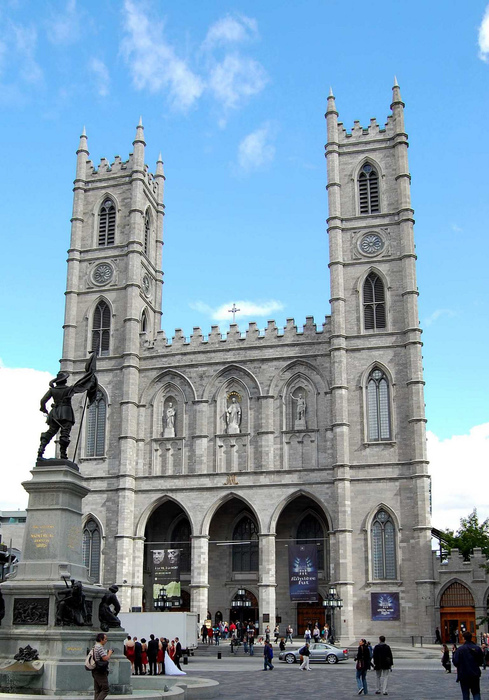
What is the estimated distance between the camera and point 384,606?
136ft

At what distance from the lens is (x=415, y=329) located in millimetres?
→ 45062

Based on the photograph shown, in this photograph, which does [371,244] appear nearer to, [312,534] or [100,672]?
[312,534]

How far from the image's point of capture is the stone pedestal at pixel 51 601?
1473cm

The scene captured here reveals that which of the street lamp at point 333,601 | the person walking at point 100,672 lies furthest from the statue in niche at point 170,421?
the person walking at point 100,672

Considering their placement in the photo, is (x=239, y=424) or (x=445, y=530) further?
(x=445, y=530)

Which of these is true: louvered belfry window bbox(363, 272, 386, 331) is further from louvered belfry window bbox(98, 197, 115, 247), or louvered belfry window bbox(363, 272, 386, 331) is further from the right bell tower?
louvered belfry window bbox(98, 197, 115, 247)

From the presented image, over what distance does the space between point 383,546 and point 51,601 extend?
96.4ft

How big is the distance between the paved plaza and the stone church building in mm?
8985

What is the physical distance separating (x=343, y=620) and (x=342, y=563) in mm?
2760

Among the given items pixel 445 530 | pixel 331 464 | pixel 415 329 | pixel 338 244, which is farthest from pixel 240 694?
pixel 445 530

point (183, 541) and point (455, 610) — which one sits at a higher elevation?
point (183, 541)

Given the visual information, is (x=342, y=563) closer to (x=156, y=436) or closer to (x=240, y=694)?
(x=156, y=436)

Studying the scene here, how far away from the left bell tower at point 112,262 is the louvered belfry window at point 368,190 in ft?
46.9

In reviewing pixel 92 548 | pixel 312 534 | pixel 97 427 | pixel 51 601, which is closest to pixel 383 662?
pixel 51 601
